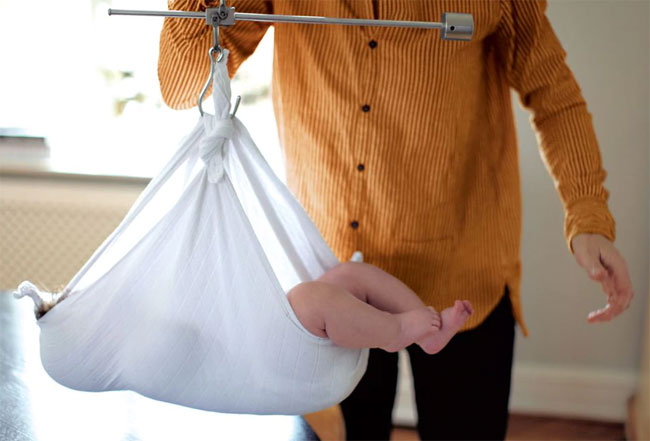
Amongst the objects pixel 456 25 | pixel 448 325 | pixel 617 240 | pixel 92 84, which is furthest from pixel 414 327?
pixel 92 84

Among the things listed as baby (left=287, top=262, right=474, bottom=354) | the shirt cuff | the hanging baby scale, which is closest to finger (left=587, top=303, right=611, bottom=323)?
the shirt cuff

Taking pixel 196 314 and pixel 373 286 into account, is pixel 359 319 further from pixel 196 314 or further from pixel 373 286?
pixel 196 314

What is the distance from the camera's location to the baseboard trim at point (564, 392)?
231cm

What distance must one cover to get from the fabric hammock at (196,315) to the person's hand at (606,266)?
41 cm

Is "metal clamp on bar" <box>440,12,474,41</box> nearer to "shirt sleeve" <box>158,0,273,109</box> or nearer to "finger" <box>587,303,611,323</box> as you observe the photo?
"shirt sleeve" <box>158,0,273,109</box>

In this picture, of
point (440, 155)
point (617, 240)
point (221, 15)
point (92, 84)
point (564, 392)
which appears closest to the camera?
point (221, 15)

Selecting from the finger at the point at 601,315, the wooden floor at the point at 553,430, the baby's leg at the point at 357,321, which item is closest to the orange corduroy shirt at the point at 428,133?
the finger at the point at 601,315

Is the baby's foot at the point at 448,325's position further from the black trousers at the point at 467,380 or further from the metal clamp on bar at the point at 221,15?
the metal clamp on bar at the point at 221,15

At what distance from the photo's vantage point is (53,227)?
2295 mm

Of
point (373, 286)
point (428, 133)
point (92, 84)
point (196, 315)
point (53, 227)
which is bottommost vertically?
point (196, 315)

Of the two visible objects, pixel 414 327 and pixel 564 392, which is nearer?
pixel 414 327

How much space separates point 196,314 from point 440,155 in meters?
0.48

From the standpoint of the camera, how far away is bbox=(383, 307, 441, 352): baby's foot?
0.95m

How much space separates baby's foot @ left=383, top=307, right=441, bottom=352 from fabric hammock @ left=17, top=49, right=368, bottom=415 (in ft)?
0.28
